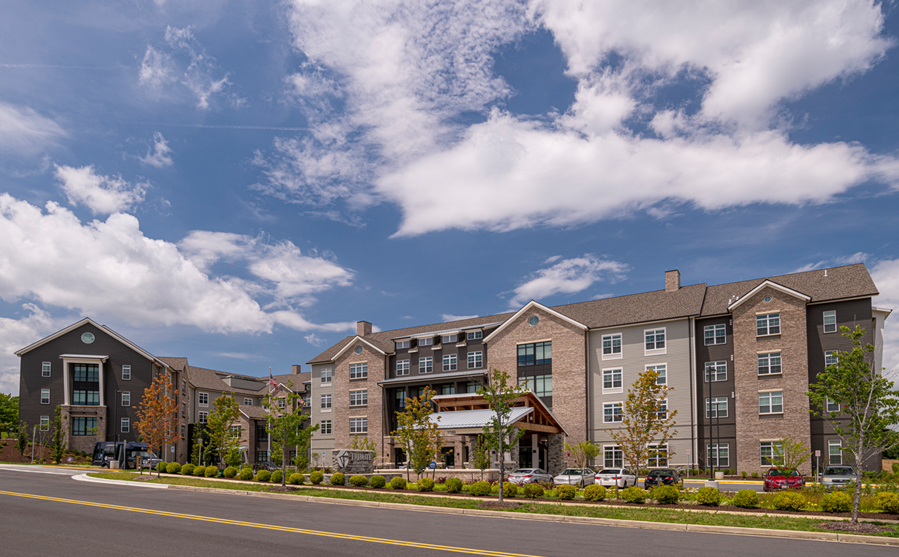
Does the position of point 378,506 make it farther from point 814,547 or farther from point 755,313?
point 755,313

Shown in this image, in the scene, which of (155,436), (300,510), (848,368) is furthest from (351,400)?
(848,368)

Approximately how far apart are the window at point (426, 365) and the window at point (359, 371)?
5741mm

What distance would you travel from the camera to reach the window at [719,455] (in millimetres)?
46269

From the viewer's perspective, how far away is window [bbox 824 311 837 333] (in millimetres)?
44125

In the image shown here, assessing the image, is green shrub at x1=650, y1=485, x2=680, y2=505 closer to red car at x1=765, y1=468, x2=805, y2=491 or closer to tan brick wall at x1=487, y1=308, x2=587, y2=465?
red car at x1=765, y1=468, x2=805, y2=491

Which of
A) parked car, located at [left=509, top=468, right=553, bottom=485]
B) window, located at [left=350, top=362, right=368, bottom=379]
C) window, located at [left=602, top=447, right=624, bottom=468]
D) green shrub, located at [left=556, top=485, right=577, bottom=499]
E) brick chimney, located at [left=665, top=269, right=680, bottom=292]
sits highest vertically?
brick chimney, located at [left=665, top=269, right=680, bottom=292]

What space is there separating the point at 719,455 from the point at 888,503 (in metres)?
26.7

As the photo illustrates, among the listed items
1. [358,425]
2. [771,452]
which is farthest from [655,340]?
[358,425]

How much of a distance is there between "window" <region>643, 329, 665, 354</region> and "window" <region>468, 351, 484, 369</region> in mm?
14965

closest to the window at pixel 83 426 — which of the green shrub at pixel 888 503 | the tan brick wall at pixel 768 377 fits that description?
the tan brick wall at pixel 768 377

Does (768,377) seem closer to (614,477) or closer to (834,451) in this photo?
(834,451)

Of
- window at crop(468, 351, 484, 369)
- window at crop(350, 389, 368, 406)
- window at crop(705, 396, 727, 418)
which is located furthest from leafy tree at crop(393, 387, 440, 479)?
window at crop(350, 389, 368, 406)

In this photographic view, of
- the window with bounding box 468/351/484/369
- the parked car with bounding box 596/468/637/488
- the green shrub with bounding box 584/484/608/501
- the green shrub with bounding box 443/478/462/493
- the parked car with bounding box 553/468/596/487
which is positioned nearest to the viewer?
the green shrub with bounding box 584/484/608/501

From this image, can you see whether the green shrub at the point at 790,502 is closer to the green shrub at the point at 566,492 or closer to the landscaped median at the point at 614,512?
the landscaped median at the point at 614,512
